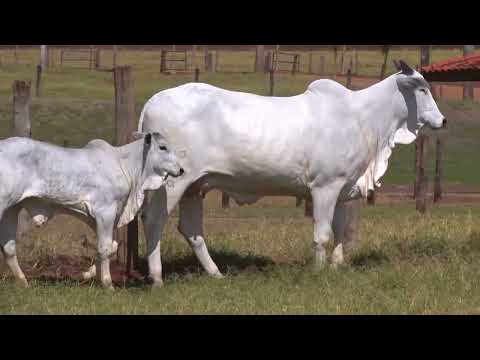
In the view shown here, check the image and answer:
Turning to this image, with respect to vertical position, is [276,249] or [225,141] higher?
[225,141]

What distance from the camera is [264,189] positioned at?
10.7 metres

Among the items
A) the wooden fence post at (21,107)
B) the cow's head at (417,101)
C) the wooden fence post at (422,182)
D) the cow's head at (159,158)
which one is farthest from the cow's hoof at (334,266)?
the wooden fence post at (422,182)

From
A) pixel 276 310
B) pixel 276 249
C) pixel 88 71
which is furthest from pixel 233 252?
pixel 88 71

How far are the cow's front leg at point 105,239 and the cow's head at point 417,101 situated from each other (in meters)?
3.27

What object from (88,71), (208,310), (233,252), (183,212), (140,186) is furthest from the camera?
(88,71)

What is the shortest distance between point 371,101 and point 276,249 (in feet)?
6.82

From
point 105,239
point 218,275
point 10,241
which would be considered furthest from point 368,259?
point 10,241

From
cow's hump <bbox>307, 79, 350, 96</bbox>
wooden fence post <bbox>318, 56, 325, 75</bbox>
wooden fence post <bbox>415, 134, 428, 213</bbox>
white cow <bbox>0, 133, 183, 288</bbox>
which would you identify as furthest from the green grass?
wooden fence post <bbox>318, 56, 325, 75</bbox>

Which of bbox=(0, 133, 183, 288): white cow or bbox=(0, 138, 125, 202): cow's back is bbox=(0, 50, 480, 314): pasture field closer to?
bbox=(0, 133, 183, 288): white cow

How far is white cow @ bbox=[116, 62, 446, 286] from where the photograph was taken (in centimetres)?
1039

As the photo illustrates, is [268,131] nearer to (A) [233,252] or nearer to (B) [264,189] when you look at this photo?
(B) [264,189]

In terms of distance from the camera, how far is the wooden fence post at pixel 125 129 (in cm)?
1118

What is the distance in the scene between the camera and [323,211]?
1070 centimetres

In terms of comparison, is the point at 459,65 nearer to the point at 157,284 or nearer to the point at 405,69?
the point at 405,69
